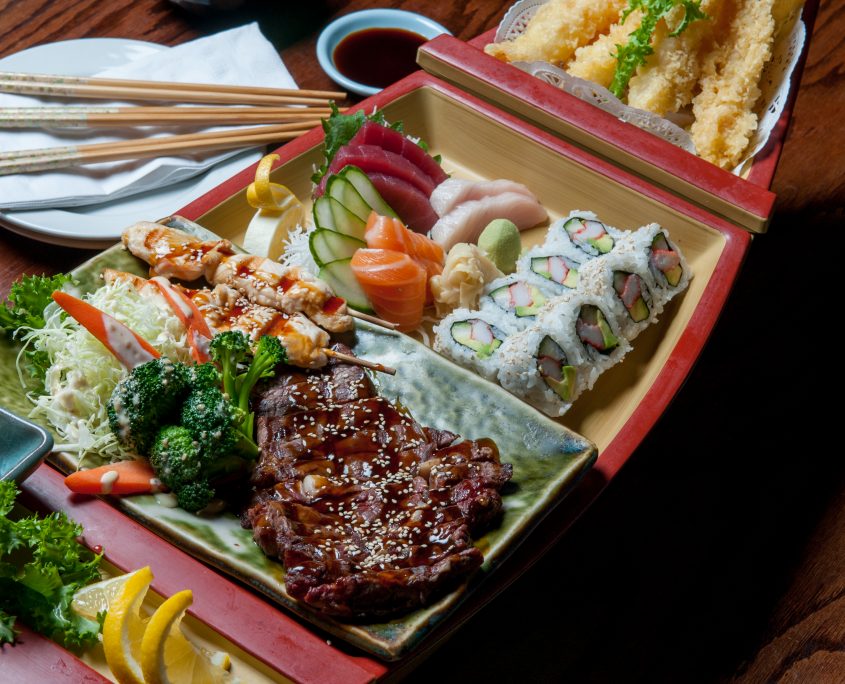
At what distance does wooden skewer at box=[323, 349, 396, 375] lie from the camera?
2.76m

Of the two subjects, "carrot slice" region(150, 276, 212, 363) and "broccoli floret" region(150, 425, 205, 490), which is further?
"carrot slice" region(150, 276, 212, 363)

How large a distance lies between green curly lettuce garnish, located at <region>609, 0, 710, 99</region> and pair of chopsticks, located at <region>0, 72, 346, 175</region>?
4.31 feet

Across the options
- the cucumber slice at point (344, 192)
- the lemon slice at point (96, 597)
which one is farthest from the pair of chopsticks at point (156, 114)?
the lemon slice at point (96, 597)

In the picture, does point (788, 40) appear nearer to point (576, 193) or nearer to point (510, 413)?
point (576, 193)

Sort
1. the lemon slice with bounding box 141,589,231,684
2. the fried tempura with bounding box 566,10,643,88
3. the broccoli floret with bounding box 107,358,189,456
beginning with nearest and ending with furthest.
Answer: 1. the lemon slice with bounding box 141,589,231,684
2. the broccoli floret with bounding box 107,358,189,456
3. the fried tempura with bounding box 566,10,643,88

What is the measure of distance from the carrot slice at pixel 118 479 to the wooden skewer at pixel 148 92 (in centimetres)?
213

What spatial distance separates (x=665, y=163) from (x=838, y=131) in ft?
4.76

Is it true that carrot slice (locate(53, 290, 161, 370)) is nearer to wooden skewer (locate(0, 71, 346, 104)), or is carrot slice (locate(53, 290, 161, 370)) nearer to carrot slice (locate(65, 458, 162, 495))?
carrot slice (locate(65, 458, 162, 495))

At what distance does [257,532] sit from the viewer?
2191 mm

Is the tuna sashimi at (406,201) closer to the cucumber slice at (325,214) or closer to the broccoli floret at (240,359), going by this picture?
the cucumber slice at (325,214)

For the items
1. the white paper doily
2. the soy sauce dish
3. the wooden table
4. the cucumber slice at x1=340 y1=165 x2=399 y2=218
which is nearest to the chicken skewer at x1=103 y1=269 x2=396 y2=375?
the cucumber slice at x1=340 y1=165 x2=399 y2=218

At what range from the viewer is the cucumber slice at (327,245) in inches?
124

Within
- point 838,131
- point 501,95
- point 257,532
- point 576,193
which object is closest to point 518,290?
point 576,193

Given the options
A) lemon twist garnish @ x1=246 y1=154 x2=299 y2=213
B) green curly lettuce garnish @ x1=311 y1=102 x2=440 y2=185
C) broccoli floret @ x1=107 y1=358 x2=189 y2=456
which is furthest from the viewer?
green curly lettuce garnish @ x1=311 y1=102 x2=440 y2=185
